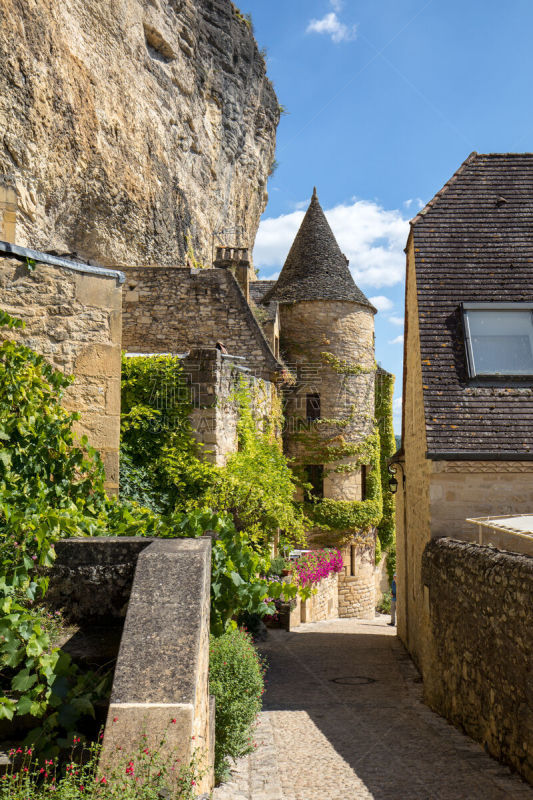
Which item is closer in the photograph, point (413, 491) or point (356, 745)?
point (356, 745)

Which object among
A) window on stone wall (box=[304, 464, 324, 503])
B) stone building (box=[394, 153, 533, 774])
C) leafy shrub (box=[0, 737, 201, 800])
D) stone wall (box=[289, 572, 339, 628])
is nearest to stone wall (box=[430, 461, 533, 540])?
stone building (box=[394, 153, 533, 774])

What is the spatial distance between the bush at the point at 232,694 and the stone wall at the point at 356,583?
544 inches

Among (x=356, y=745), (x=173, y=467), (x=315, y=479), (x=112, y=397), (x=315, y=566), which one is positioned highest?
(x=112, y=397)

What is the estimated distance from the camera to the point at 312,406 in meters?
19.6

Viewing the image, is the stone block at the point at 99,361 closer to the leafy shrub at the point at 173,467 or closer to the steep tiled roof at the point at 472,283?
the leafy shrub at the point at 173,467

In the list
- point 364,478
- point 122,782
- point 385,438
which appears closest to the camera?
point 122,782

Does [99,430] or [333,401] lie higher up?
[333,401]

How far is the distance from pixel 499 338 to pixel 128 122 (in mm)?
12522

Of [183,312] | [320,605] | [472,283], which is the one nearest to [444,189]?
[472,283]

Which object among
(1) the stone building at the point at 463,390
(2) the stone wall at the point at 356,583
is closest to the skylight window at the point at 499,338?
(1) the stone building at the point at 463,390

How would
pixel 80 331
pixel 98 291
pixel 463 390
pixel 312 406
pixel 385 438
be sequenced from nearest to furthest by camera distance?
pixel 80 331
pixel 98 291
pixel 463 390
pixel 312 406
pixel 385 438

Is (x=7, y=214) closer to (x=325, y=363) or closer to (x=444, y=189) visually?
(x=444, y=189)

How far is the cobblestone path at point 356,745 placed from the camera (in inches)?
181

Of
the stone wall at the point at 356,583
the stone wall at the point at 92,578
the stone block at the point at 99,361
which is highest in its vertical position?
the stone block at the point at 99,361
